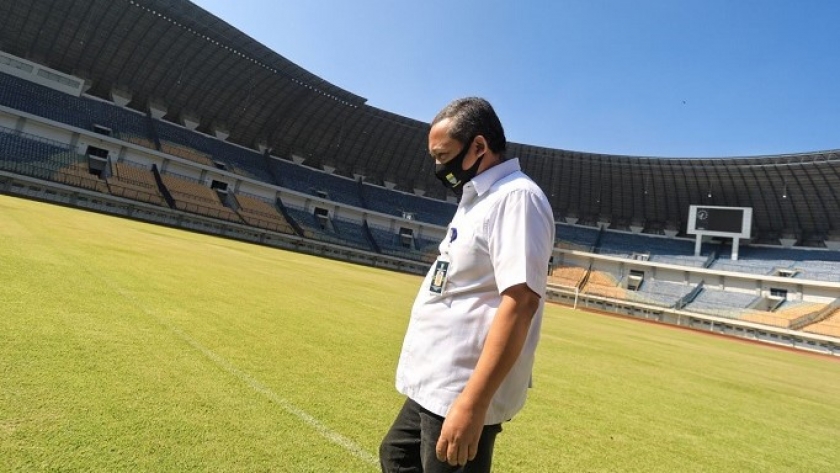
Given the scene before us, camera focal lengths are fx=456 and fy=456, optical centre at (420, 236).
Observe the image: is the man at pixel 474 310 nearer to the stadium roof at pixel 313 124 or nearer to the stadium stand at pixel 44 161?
the stadium stand at pixel 44 161

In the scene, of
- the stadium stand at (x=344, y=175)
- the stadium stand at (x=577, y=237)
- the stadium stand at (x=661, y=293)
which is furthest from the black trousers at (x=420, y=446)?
the stadium stand at (x=577, y=237)

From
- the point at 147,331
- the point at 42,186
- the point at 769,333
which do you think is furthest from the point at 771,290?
the point at 42,186

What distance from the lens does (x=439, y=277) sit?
208cm

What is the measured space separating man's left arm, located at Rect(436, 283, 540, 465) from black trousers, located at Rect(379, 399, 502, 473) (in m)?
0.12

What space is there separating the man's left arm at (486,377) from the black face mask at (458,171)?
2.33 feet

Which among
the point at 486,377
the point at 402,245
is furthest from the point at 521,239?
the point at 402,245

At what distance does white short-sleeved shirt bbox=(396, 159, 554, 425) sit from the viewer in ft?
5.92

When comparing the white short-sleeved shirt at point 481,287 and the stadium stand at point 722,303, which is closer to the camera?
the white short-sleeved shirt at point 481,287

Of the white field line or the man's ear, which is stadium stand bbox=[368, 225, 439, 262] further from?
the man's ear

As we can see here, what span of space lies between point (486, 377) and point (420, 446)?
66 cm

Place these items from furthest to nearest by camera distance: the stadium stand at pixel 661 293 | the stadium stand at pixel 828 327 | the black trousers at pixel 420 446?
the stadium stand at pixel 661 293 → the stadium stand at pixel 828 327 → the black trousers at pixel 420 446

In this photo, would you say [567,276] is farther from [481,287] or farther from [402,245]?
[481,287]

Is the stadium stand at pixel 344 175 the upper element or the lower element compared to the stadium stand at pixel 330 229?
upper

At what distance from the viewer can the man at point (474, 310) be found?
174cm
